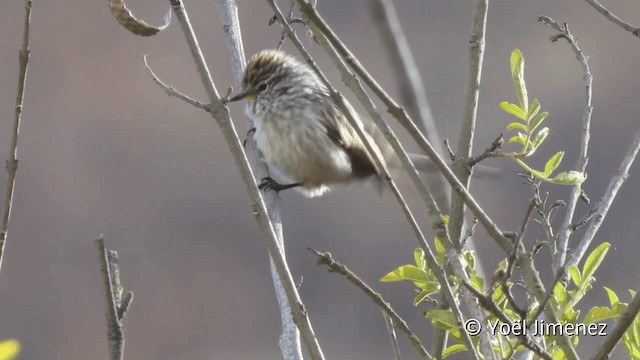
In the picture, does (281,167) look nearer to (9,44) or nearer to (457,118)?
(457,118)

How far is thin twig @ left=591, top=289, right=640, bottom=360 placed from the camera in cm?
161

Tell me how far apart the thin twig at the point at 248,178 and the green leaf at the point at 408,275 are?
0.21m

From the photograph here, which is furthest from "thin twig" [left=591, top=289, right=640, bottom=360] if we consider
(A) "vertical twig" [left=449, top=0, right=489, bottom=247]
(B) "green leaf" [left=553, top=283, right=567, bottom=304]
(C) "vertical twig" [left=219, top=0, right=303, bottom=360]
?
(C) "vertical twig" [left=219, top=0, right=303, bottom=360]

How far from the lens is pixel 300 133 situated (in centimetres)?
433

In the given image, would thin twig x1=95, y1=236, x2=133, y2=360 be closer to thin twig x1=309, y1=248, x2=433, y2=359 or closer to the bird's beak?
thin twig x1=309, y1=248, x2=433, y2=359

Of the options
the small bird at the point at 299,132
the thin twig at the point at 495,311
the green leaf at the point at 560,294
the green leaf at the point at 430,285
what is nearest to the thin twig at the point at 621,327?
the thin twig at the point at 495,311

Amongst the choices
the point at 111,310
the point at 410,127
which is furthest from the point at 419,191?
the point at 111,310

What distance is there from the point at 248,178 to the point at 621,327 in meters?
0.74

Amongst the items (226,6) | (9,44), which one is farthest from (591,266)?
(9,44)

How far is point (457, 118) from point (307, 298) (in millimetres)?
2088

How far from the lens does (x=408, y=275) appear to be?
208 cm

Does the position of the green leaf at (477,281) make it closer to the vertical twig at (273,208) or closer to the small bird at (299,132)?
the vertical twig at (273,208)

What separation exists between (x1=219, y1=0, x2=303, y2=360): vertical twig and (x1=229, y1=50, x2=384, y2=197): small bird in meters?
0.45

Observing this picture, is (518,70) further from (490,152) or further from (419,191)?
(419,191)
